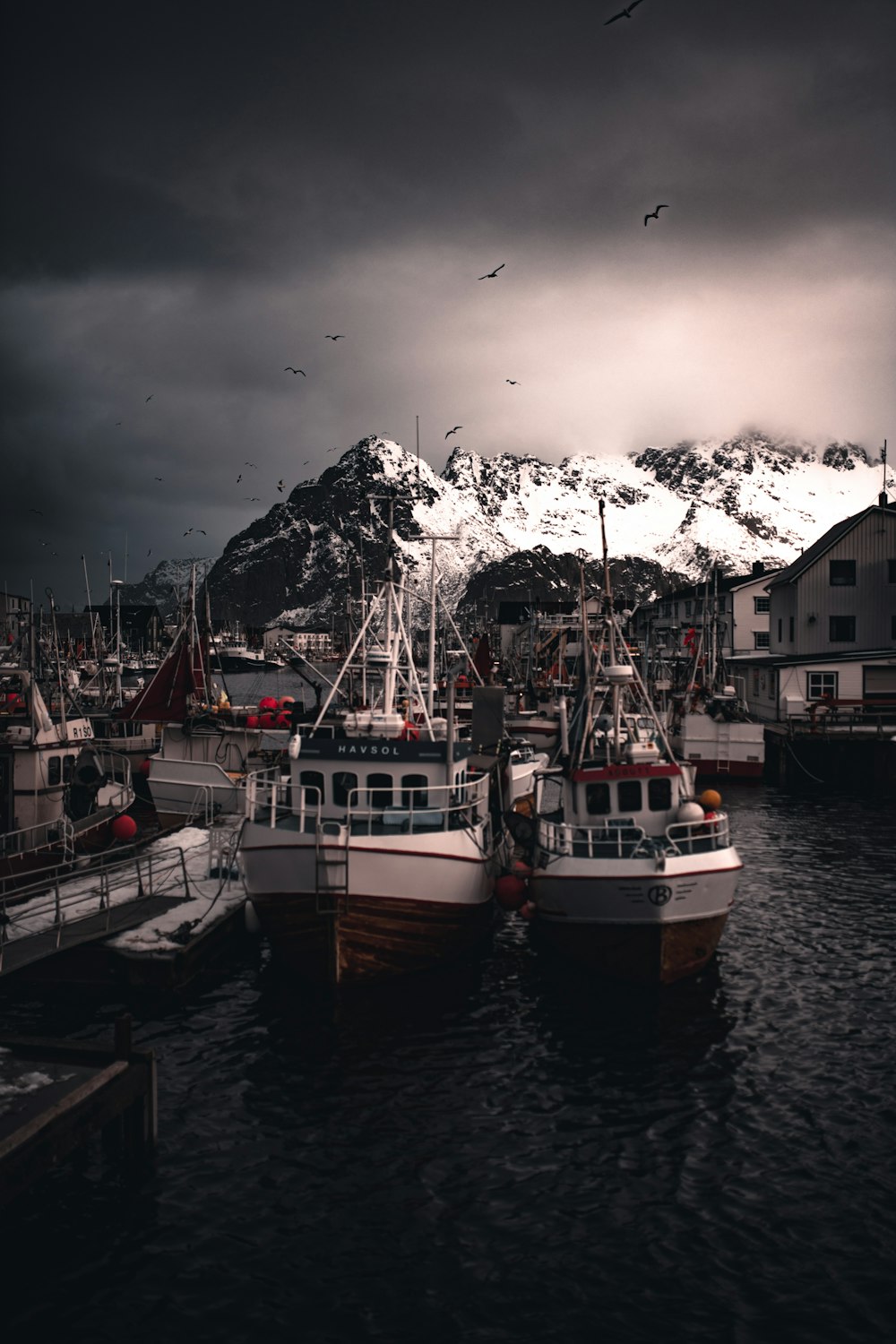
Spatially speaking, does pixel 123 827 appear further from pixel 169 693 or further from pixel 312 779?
pixel 312 779

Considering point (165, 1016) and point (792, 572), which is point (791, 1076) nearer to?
point (165, 1016)

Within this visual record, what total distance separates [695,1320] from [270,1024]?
11.4m

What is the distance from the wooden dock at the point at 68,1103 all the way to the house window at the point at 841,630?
65.0 metres

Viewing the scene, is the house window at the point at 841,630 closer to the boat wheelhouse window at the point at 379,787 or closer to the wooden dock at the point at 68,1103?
the boat wheelhouse window at the point at 379,787

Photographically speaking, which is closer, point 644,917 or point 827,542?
point 644,917

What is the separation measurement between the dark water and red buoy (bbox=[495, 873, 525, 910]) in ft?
8.78

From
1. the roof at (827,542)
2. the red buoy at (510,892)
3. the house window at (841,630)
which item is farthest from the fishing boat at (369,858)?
the house window at (841,630)

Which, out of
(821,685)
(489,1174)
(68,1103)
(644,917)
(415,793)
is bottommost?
(489,1174)

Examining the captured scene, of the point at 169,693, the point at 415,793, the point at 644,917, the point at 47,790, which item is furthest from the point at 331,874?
the point at 169,693

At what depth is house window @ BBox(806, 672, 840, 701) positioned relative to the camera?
206 feet

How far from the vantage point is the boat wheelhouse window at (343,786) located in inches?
953

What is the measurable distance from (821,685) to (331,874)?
50.9m

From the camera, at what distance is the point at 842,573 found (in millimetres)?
69688

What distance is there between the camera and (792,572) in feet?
236
